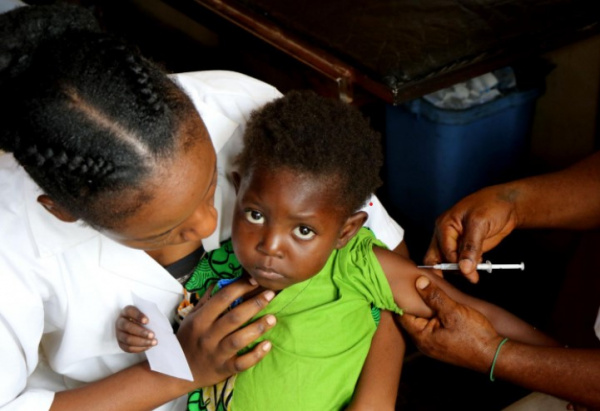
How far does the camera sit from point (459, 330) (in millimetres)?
1429

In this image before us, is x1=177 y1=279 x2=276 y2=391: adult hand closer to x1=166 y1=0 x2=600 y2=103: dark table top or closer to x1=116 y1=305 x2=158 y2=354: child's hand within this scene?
x1=116 y1=305 x2=158 y2=354: child's hand

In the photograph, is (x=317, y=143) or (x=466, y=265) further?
(x=466, y=265)

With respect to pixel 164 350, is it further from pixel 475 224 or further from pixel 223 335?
pixel 475 224

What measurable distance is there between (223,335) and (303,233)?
0.25m

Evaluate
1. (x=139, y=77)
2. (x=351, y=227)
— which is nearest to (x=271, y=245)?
(x=351, y=227)

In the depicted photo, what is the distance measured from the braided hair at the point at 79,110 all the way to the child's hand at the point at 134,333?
0.33 metres

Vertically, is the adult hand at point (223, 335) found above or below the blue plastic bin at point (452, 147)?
above

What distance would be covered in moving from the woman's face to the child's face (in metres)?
0.11

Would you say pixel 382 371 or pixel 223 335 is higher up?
pixel 223 335

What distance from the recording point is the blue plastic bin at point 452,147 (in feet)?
7.91

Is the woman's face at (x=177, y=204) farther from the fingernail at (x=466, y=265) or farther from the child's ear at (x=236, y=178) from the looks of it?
the fingernail at (x=466, y=265)

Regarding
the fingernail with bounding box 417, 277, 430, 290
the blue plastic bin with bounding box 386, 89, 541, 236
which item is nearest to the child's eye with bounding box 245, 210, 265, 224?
the fingernail with bounding box 417, 277, 430, 290

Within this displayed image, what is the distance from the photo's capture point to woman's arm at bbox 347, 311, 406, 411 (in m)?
1.38

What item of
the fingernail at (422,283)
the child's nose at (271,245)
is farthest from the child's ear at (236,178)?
the fingernail at (422,283)
